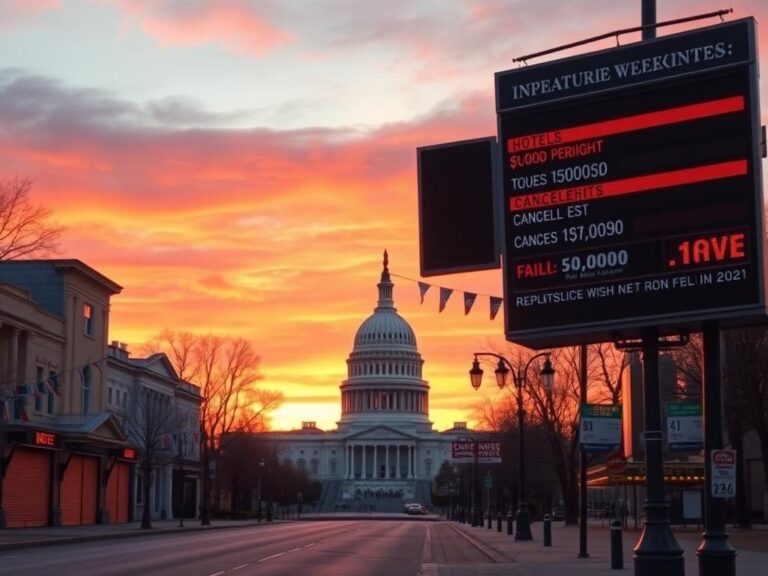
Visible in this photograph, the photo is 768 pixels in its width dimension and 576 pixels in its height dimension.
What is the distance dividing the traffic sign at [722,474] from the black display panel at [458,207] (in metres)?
4.63

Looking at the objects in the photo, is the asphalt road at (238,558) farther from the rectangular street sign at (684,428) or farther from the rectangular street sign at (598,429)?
the rectangular street sign at (684,428)

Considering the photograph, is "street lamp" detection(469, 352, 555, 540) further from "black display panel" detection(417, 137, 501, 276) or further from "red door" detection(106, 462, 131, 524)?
"red door" detection(106, 462, 131, 524)

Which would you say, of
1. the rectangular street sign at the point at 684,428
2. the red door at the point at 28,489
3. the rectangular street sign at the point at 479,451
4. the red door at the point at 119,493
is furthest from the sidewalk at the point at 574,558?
the red door at the point at 119,493

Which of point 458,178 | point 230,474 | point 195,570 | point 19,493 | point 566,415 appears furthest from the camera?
point 230,474

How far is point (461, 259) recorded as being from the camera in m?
21.1

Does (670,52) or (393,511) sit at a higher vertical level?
(670,52)

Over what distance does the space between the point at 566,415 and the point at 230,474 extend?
50974 mm

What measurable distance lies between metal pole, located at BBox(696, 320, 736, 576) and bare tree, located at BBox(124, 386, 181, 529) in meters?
55.7

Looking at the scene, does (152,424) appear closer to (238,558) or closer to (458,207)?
(238,558)

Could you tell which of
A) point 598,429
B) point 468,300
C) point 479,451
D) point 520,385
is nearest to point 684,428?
point 598,429

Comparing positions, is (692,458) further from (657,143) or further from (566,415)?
(657,143)

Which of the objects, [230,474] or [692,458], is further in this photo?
[230,474]

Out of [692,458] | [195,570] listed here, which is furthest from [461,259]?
[692,458]

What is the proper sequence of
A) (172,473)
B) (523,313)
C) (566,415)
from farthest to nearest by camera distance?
(172,473), (566,415), (523,313)
